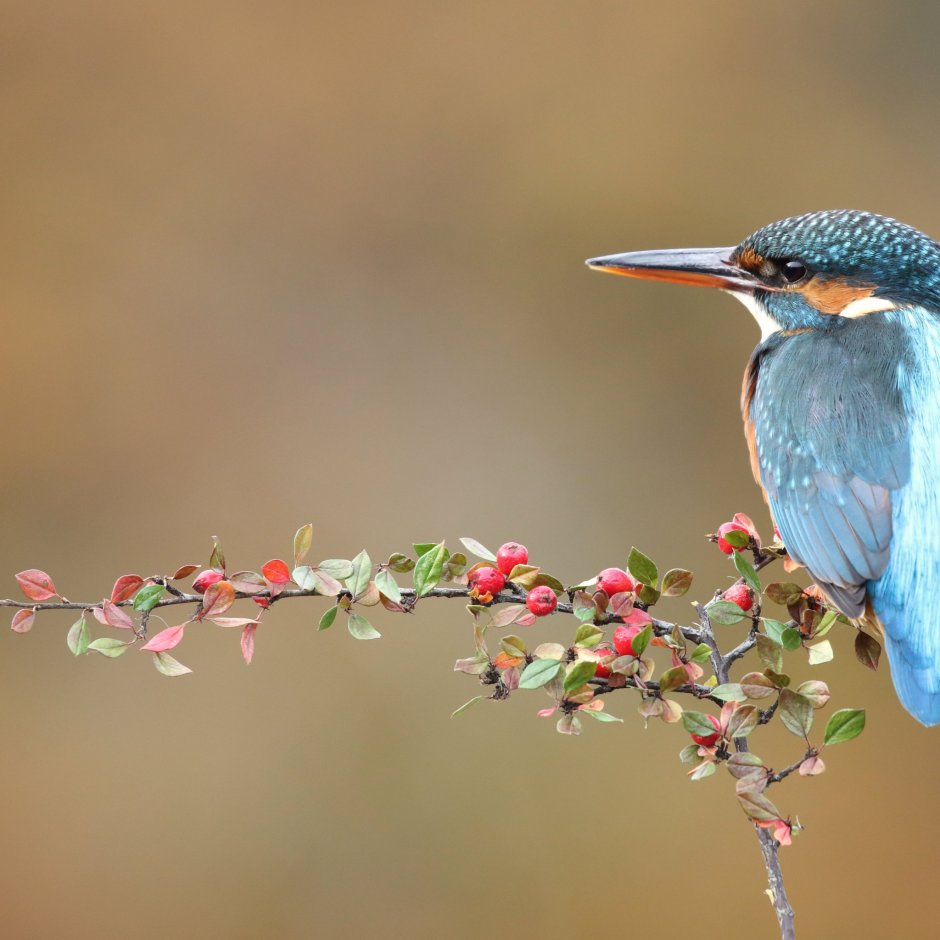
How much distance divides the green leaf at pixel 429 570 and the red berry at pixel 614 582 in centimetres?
16

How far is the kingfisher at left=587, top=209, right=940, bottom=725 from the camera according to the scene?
1475 millimetres

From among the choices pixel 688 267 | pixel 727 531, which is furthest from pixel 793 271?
pixel 727 531

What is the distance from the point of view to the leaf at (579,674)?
105cm

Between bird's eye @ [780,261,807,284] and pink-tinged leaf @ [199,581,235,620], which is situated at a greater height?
bird's eye @ [780,261,807,284]

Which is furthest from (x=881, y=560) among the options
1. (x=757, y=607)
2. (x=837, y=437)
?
(x=757, y=607)

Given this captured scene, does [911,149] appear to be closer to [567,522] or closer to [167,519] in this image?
[567,522]

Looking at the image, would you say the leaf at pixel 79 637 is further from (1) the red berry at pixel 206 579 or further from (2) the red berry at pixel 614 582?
(2) the red berry at pixel 614 582

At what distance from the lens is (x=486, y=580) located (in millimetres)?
1177

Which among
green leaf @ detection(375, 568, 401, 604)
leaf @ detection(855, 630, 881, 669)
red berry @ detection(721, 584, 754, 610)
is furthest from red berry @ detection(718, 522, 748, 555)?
green leaf @ detection(375, 568, 401, 604)

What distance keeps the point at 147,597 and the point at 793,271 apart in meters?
1.15

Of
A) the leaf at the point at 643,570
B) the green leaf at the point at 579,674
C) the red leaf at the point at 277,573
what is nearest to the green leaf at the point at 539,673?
the green leaf at the point at 579,674

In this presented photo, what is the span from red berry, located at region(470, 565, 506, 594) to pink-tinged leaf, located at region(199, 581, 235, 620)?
0.75 feet

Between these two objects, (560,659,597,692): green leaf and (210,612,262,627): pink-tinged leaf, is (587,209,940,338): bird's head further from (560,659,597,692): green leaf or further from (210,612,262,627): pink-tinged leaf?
(210,612,262,627): pink-tinged leaf

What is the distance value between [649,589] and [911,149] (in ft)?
9.23
